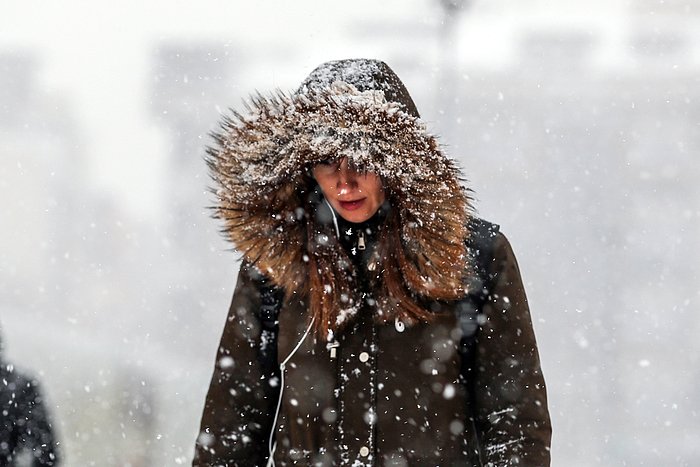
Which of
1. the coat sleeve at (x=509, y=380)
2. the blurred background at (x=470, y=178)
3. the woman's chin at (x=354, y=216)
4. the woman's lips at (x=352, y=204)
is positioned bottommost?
the coat sleeve at (x=509, y=380)

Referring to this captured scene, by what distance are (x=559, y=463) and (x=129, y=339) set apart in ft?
26.6

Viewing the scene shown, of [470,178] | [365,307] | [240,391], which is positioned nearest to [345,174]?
[365,307]

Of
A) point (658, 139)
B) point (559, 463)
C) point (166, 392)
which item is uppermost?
point (658, 139)

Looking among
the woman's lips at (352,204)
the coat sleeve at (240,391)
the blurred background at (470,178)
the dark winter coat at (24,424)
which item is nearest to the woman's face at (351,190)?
the woman's lips at (352,204)

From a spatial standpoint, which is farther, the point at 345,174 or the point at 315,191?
the point at 315,191

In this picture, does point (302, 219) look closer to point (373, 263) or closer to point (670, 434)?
point (373, 263)

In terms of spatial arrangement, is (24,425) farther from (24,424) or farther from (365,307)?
(365,307)

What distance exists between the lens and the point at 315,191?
274 cm

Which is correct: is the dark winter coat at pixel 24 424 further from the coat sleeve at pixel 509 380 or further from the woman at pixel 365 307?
the coat sleeve at pixel 509 380

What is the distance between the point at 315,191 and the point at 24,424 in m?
1.89

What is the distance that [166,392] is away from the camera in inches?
477

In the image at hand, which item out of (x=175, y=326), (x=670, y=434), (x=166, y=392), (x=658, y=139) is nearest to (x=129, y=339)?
(x=175, y=326)

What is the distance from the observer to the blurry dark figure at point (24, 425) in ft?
12.8

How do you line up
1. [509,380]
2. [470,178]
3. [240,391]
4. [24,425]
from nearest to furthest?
[509,380]
[240,391]
[24,425]
[470,178]
